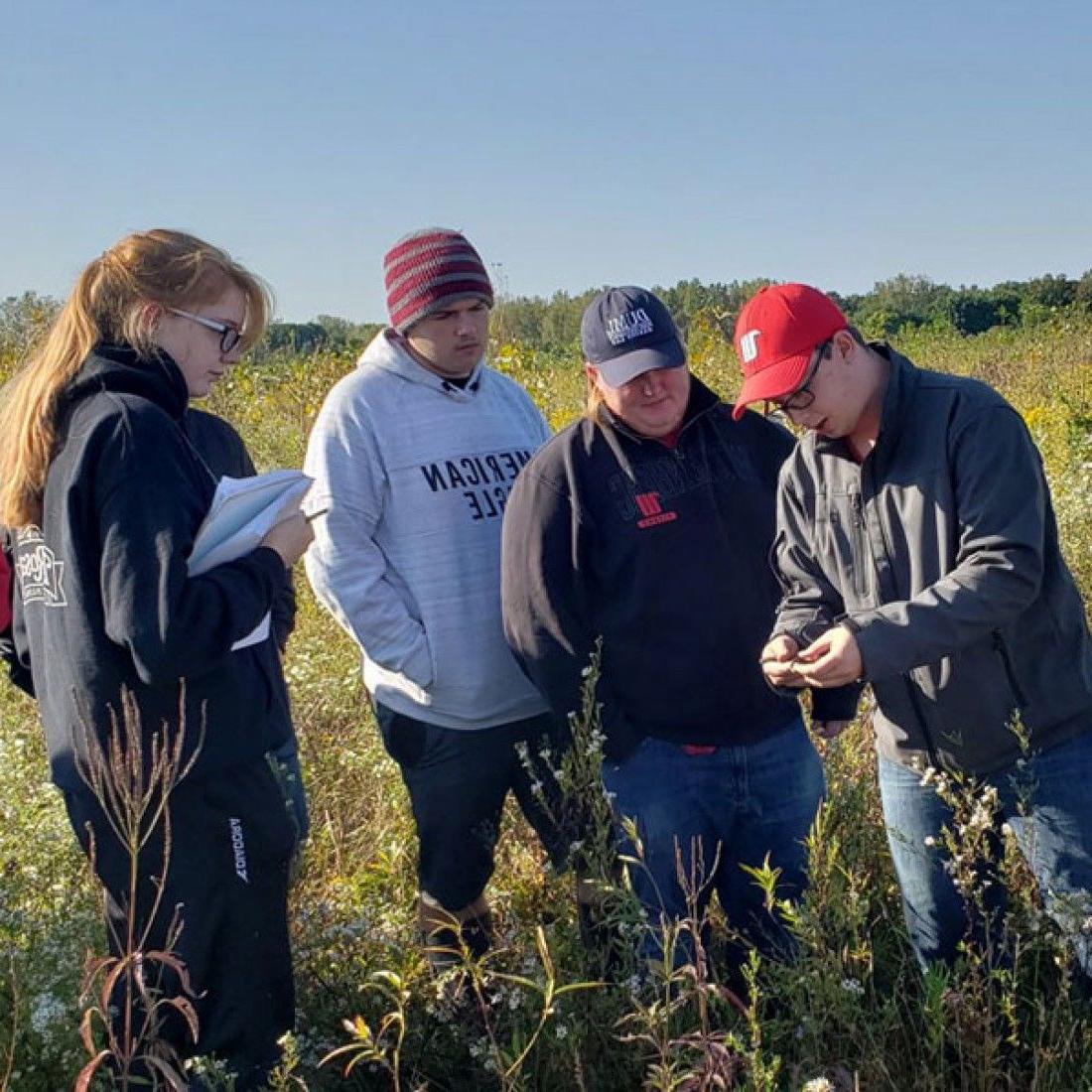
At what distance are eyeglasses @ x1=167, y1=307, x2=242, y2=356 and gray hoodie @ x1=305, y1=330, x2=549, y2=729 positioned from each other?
2.04 ft

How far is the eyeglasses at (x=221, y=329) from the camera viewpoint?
2330 mm

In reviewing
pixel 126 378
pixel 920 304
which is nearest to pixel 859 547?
pixel 126 378

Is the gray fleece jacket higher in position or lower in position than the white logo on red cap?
lower

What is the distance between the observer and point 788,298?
2.41 meters

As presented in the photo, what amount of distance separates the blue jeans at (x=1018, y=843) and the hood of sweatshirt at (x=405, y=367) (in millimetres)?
1437

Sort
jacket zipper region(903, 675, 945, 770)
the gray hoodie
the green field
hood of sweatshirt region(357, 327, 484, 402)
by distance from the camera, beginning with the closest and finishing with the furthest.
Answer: the green field
jacket zipper region(903, 675, 945, 770)
the gray hoodie
hood of sweatshirt region(357, 327, 484, 402)

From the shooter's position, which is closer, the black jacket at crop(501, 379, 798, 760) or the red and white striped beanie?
the black jacket at crop(501, 379, 798, 760)

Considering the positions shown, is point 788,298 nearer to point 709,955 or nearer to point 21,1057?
point 709,955

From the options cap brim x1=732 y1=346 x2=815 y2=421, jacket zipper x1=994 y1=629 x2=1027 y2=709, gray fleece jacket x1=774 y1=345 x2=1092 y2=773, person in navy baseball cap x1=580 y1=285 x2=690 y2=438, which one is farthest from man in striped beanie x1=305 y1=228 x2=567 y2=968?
jacket zipper x1=994 y1=629 x2=1027 y2=709

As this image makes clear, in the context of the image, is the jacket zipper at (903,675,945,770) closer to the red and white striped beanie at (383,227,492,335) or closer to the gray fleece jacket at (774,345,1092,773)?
the gray fleece jacket at (774,345,1092,773)

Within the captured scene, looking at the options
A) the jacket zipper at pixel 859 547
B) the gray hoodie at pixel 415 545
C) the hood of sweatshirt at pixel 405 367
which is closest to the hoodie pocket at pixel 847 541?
the jacket zipper at pixel 859 547

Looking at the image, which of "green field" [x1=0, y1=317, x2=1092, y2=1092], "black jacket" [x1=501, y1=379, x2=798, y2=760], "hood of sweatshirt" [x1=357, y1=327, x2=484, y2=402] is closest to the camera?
"green field" [x1=0, y1=317, x2=1092, y2=1092]

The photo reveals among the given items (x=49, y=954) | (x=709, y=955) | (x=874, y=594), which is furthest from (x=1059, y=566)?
(x=49, y=954)

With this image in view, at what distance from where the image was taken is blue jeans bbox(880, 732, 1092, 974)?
87.2 inches
